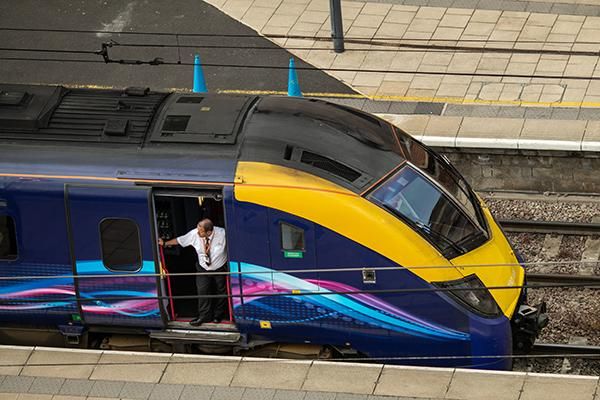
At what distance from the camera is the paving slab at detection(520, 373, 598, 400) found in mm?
14477

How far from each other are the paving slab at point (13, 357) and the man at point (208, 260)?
75.7 inches

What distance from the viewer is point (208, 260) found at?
15.8 metres

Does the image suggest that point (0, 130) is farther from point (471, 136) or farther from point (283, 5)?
point (283, 5)

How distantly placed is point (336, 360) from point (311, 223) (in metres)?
1.83

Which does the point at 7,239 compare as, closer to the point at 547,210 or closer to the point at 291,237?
the point at 291,237

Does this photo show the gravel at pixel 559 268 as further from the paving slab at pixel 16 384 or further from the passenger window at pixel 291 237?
the paving slab at pixel 16 384

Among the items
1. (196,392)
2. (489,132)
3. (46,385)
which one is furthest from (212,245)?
(489,132)

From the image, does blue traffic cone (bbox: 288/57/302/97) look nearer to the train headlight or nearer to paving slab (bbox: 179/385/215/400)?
the train headlight

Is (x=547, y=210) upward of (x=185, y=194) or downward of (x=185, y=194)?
downward

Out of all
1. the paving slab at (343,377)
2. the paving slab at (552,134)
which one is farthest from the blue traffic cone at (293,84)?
the paving slab at (343,377)

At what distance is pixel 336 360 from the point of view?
1599cm

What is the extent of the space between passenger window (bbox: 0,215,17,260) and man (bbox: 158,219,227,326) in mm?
1705

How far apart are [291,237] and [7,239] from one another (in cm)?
334

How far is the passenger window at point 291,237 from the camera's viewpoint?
15.2 m
